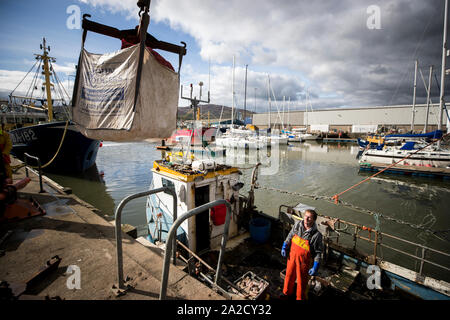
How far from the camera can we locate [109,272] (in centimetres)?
282

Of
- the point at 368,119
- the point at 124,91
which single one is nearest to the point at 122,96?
the point at 124,91

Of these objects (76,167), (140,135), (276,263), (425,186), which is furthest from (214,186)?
(425,186)

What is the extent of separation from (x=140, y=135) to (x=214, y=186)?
12.3ft

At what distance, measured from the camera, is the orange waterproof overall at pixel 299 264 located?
3588 mm

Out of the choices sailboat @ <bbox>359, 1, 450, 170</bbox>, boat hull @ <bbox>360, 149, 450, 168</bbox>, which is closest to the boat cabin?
sailboat @ <bbox>359, 1, 450, 170</bbox>

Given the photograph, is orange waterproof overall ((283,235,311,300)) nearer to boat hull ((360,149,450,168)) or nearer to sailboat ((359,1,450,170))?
sailboat ((359,1,450,170))

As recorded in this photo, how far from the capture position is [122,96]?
229 cm

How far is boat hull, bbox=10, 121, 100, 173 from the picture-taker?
15008 millimetres

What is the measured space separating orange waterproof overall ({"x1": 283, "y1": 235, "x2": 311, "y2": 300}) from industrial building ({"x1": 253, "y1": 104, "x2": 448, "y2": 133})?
45.9 m

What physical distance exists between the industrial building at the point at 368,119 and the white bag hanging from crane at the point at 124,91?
47.1m

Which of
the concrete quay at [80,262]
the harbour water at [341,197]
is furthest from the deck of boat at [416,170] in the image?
the concrete quay at [80,262]

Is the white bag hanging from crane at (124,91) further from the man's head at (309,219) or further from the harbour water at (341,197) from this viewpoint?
the harbour water at (341,197)

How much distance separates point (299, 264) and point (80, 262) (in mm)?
3742
